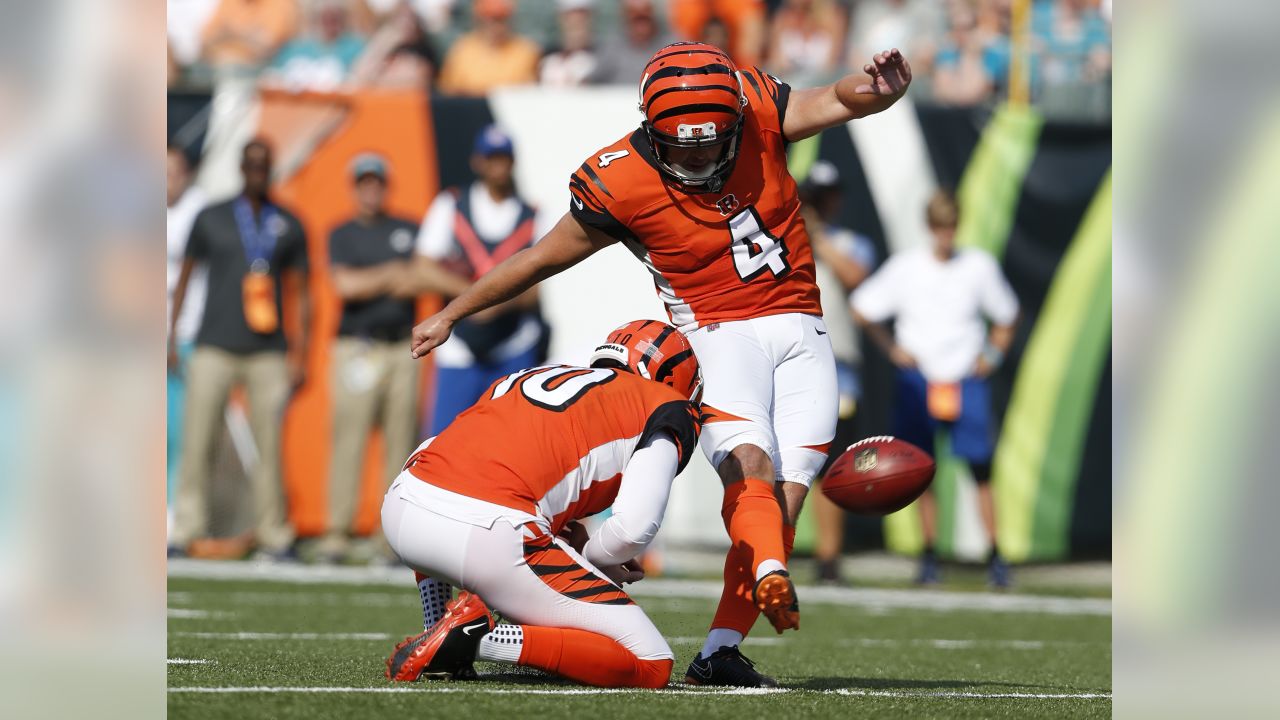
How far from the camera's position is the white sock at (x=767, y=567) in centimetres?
421

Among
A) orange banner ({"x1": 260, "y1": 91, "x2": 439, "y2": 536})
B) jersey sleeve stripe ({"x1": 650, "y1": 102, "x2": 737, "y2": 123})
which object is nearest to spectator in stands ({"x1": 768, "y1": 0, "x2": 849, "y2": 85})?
orange banner ({"x1": 260, "y1": 91, "x2": 439, "y2": 536})

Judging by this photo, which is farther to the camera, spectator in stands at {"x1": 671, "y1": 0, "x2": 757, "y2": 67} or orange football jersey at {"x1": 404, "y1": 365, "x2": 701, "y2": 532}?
spectator in stands at {"x1": 671, "y1": 0, "x2": 757, "y2": 67}

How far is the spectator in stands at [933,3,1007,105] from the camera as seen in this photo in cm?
1148

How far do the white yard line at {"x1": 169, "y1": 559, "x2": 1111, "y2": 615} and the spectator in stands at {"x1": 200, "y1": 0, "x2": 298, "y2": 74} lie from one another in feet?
14.9

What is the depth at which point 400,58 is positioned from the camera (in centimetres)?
1212

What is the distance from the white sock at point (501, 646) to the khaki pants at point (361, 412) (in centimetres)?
553

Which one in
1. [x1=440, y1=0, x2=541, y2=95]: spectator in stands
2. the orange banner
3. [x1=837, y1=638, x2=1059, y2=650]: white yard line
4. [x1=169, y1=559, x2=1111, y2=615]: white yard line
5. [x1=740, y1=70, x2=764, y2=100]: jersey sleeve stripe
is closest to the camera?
[x1=740, y1=70, x2=764, y2=100]: jersey sleeve stripe

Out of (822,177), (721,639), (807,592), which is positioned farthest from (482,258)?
(721,639)

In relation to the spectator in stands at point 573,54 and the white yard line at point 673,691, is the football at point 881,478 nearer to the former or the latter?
the white yard line at point 673,691

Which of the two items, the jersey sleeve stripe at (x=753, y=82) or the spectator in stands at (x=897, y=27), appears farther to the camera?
the spectator in stands at (x=897, y=27)

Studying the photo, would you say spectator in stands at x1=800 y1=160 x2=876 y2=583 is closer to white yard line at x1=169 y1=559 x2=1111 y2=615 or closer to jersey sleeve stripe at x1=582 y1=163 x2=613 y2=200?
white yard line at x1=169 y1=559 x2=1111 y2=615

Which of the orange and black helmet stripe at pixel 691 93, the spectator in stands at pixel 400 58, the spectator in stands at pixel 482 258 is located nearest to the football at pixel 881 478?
the orange and black helmet stripe at pixel 691 93

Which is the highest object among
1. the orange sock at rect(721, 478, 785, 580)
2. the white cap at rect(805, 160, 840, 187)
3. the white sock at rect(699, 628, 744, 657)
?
the white cap at rect(805, 160, 840, 187)
